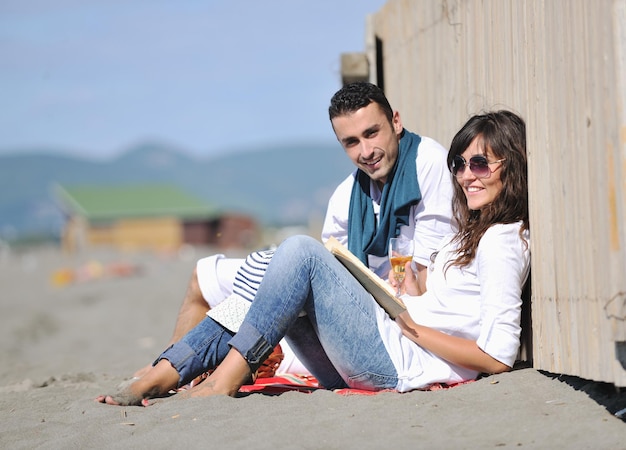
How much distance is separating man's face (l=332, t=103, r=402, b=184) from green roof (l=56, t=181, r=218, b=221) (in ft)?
145

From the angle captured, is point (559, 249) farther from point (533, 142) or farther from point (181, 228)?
point (181, 228)

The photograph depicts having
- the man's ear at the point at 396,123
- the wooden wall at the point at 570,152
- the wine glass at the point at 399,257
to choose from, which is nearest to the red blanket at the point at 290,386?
the wine glass at the point at 399,257

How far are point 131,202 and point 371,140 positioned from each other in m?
49.6

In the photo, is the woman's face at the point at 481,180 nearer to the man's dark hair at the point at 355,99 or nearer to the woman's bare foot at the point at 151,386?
the man's dark hair at the point at 355,99

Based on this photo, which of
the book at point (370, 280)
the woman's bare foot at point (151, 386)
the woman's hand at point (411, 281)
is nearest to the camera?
the book at point (370, 280)

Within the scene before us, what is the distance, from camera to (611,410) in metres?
3.46

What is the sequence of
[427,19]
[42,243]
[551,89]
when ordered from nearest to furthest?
[551,89], [427,19], [42,243]

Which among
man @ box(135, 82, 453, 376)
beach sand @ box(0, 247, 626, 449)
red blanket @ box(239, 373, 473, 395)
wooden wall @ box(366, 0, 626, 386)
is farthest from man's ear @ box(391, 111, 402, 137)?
beach sand @ box(0, 247, 626, 449)

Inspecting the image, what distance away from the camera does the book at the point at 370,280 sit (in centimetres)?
393

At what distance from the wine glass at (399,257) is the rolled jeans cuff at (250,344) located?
0.64 meters

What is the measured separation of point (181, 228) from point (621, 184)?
4563 centimetres

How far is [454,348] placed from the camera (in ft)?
12.8

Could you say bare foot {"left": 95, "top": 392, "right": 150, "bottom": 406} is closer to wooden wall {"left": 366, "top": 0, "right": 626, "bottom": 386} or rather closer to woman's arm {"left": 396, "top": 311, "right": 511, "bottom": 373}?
woman's arm {"left": 396, "top": 311, "right": 511, "bottom": 373}

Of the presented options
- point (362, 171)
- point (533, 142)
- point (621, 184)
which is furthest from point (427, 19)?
point (621, 184)
